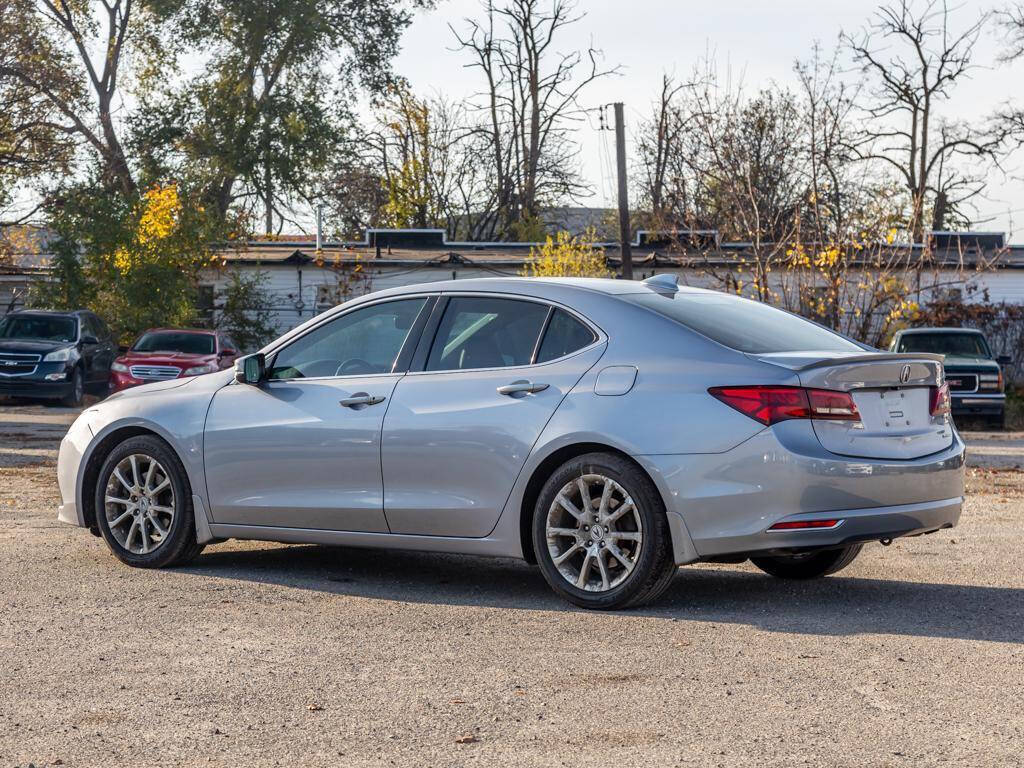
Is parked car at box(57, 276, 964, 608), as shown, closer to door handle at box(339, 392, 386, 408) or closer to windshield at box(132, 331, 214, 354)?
door handle at box(339, 392, 386, 408)

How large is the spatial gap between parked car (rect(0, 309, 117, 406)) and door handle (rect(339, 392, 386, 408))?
801 inches

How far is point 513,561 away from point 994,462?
1003cm

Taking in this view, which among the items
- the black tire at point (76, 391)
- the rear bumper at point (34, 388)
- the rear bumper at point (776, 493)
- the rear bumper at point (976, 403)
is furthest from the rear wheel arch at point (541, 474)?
the black tire at point (76, 391)

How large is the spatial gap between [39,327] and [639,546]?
23141 mm

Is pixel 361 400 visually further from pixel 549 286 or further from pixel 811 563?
pixel 811 563

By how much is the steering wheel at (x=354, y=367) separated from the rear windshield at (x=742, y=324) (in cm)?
145

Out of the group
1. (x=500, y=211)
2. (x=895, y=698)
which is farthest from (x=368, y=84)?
(x=895, y=698)

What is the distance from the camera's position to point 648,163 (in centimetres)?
5066

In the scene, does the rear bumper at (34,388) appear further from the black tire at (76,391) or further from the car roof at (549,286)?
the car roof at (549,286)

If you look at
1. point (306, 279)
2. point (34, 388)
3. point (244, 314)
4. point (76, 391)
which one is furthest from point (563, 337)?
point (306, 279)

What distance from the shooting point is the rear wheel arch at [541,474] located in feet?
22.2

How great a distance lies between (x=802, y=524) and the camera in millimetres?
6398

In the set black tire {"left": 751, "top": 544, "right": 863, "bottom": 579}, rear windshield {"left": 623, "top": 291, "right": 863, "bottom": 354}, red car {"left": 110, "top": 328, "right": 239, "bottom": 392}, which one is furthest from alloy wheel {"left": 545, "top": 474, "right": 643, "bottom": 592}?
red car {"left": 110, "top": 328, "right": 239, "bottom": 392}

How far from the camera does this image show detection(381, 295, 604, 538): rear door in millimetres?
6973
